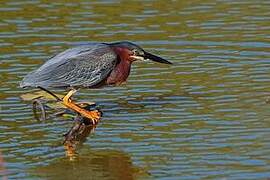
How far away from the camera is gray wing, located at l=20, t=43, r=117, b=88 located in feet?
33.3

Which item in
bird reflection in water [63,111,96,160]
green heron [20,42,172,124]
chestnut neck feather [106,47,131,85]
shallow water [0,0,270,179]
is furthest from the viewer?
chestnut neck feather [106,47,131,85]

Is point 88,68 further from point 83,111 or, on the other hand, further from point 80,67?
point 83,111

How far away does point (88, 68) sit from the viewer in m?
10.3

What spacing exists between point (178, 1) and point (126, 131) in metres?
5.64

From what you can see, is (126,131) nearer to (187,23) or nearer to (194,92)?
(194,92)

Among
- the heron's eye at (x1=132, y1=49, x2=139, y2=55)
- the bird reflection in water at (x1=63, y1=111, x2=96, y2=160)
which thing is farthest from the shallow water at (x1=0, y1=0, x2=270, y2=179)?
the heron's eye at (x1=132, y1=49, x2=139, y2=55)

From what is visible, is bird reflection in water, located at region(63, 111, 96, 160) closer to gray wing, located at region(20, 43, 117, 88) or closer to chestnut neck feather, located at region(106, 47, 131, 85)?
gray wing, located at region(20, 43, 117, 88)

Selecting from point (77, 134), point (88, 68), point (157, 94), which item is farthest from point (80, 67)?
point (157, 94)

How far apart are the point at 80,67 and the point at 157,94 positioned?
127 centimetres

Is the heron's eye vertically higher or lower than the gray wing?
higher

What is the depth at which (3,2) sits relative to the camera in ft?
50.4

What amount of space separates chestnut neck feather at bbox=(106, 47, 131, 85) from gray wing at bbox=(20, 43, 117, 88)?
8 centimetres

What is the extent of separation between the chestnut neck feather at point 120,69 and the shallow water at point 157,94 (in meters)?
0.39

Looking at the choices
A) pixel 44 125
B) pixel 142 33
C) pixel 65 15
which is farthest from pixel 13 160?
pixel 65 15
